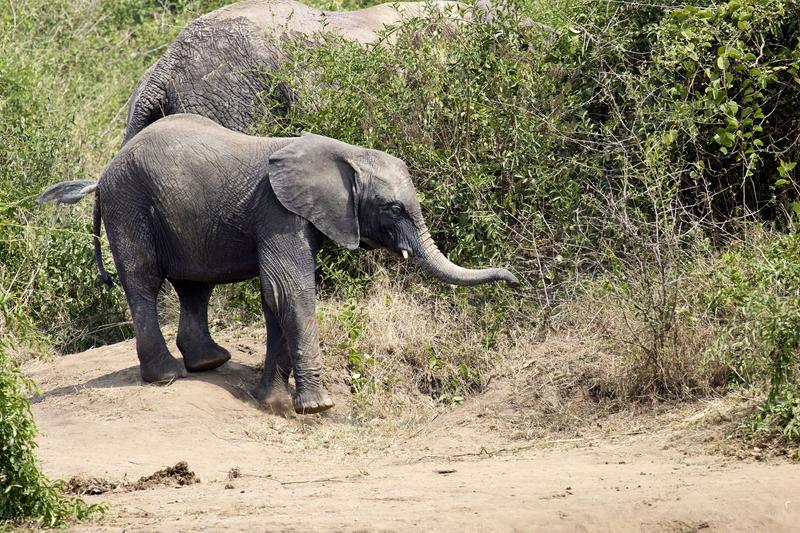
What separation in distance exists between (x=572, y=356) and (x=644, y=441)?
1.24 m

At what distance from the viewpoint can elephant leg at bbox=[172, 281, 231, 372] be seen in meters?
9.93

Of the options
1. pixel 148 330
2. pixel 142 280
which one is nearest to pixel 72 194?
pixel 142 280

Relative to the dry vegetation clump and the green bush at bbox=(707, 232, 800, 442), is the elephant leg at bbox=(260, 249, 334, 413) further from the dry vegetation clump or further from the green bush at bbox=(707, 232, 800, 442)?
the green bush at bbox=(707, 232, 800, 442)

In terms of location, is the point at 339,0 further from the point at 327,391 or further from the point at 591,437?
the point at 591,437

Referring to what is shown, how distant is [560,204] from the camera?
1080 cm

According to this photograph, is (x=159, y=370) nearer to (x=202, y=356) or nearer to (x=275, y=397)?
(x=202, y=356)

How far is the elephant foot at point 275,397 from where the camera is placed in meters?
9.63

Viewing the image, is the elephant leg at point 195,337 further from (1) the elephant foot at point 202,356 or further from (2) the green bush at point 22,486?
(2) the green bush at point 22,486

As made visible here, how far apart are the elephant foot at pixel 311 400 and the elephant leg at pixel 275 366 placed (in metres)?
0.21

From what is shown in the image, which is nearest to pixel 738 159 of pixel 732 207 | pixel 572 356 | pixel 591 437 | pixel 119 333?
pixel 732 207

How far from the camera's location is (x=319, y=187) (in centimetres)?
942

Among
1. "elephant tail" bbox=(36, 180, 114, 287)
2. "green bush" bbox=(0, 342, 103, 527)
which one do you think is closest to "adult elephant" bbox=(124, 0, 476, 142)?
"elephant tail" bbox=(36, 180, 114, 287)

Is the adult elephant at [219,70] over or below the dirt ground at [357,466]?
over

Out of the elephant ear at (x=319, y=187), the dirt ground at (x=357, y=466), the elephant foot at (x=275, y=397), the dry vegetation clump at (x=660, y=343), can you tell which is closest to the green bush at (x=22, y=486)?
the dirt ground at (x=357, y=466)
